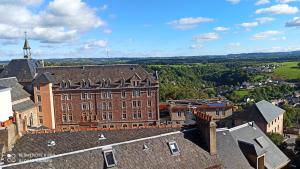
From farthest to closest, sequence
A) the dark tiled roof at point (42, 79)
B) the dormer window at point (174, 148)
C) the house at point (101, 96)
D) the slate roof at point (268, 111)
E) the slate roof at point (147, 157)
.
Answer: the house at point (101, 96), the dark tiled roof at point (42, 79), the slate roof at point (268, 111), the dormer window at point (174, 148), the slate roof at point (147, 157)

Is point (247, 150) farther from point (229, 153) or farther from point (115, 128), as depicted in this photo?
point (115, 128)

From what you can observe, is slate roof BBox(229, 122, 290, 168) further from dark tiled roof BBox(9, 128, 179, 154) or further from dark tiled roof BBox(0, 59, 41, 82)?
dark tiled roof BBox(0, 59, 41, 82)

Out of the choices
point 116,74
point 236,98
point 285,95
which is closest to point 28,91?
point 116,74

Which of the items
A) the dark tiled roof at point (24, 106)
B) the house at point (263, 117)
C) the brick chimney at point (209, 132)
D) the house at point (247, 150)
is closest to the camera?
the brick chimney at point (209, 132)

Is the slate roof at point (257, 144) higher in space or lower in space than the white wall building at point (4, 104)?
lower

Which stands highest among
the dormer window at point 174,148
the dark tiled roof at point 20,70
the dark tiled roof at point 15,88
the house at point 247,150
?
the dark tiled roof at point 20,70

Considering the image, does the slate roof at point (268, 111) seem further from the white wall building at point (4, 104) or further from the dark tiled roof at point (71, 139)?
the white wall building at point (4, 104)

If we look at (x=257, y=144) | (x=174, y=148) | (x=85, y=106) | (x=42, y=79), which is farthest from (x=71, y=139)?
(x=85, y=106)

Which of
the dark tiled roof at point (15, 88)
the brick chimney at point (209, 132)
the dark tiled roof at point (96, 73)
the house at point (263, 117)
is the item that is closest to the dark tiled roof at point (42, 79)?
the dark tiled roof at point (96, 73)
